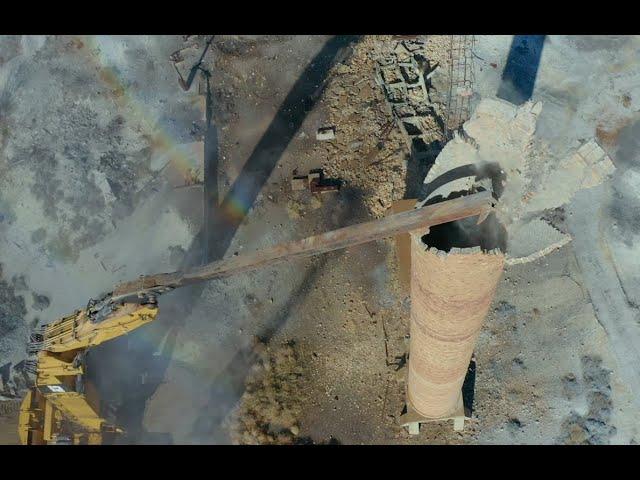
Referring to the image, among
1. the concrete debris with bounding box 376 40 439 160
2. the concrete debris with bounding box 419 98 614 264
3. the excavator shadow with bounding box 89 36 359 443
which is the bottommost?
the excavator shadow with bounding box 89 36 359 443

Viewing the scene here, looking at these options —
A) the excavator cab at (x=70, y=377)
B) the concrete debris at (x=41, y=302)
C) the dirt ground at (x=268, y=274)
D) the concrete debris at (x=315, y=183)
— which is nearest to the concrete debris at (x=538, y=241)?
the dirt ground at (x=268, y=274)

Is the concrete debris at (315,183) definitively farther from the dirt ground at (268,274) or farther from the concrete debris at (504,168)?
the concrete debris at (504,168)

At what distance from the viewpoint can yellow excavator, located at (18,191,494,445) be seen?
7.05 m

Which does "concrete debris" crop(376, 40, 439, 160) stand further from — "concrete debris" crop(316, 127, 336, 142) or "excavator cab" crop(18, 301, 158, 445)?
"excavator cab" crop(18, 301, 158, 445)

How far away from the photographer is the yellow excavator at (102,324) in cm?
705

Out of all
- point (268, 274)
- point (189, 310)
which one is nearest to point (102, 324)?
point (189, 310)

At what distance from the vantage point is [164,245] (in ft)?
55.0

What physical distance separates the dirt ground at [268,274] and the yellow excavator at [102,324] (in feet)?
4.88

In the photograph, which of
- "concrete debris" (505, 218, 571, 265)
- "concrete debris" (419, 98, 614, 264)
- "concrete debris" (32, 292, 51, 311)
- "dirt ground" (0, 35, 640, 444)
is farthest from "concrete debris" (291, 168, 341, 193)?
"concrete debris" (419, 98, 614, 264)

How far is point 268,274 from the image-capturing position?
16.2m

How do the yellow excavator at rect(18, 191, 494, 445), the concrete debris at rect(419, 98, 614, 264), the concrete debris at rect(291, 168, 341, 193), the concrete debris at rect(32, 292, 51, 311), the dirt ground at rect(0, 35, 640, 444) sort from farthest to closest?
the concrete debris at rect(291, 168, 341, 193)
the concrete debris at rect(32, 292, 51, 311)
the dirt ground at rect(0, 35, 640, 444)
the concrete debris at rect(419, 98, 614, 264)
the yellow excavator at rect(18, 191, 494, 445)

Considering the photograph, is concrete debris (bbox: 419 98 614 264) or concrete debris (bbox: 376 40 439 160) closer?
concrete debris (bbox: 419 98 614 264)

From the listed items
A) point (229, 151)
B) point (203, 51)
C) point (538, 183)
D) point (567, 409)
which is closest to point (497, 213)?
point (538, 183)

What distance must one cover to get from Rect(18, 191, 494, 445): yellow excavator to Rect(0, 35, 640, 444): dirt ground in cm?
149
